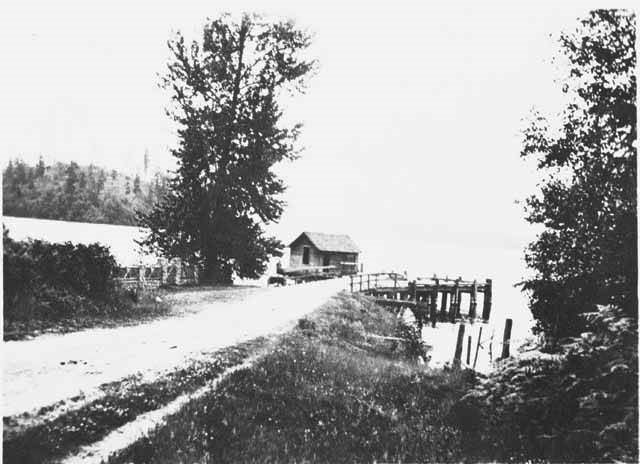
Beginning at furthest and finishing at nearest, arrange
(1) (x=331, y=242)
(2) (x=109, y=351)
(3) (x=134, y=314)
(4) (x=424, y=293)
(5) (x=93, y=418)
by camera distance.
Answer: (1) (x=331, y=242) → (4) (x=424, y=293) → (3) (x=134, y=314) → (2) (x=109, y=351) → (5) (x=93, y=418)

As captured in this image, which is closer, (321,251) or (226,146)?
(226,146)

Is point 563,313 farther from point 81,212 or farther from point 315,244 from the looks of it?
point 81,212

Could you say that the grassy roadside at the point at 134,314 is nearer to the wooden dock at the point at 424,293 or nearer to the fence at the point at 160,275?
the fence at the point at 160,275

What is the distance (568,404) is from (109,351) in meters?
8.67

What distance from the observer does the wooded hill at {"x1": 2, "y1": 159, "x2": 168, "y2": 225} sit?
14.0 meters

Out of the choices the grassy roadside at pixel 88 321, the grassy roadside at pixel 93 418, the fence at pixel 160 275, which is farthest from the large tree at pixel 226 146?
the grassy roadside at pixel 93 418

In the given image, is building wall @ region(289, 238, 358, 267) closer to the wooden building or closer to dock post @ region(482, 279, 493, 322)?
the wooden building

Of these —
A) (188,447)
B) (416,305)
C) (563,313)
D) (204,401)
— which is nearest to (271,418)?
(204,401)

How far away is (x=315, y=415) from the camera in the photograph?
7.78 metres

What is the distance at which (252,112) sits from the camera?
864 inches

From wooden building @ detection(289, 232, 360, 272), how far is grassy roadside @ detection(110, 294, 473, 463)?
29.5 meters

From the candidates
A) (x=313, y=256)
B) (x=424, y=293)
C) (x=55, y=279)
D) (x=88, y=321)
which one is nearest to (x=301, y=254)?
(x=313, y=256)

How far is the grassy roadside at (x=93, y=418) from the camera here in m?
5.25

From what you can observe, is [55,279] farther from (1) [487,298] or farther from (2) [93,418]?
(1) [487,298]
